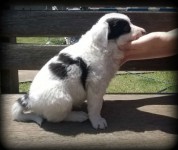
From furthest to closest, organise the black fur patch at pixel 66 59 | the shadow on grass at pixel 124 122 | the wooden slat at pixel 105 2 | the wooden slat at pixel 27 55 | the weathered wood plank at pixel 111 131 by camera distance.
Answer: the wooden slat at pixel 27 55, the wooden slat at pixel 105 2, the black fur patch at pixel 66 59, the shadow on grass at pixel 124 122, the weathered wood plank at pixel 111 131

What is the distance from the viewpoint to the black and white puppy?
292cm

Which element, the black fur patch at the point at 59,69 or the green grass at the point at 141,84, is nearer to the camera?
the black fur patch at the point at 59,69

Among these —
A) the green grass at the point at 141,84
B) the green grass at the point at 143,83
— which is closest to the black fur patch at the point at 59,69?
the green grass at the point at 141,84

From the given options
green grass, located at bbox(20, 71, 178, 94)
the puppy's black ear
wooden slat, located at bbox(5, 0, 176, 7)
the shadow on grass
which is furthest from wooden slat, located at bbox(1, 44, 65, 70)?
green grass, located at bbox(20, 71, 178, 94)

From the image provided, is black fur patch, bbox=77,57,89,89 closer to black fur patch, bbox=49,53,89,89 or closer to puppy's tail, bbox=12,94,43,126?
black fur patch, bbox=49,53,89,89

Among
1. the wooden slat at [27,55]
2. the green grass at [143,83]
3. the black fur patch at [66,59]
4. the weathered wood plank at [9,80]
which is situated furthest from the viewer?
the green grass at [143,83]

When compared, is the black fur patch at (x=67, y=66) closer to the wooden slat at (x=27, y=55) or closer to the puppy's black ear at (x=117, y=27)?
the puppy's black ear at (x=117, y=27)

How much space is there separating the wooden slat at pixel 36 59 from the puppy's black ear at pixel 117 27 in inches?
35.3

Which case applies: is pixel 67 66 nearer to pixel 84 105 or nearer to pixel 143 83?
pixel 84 105

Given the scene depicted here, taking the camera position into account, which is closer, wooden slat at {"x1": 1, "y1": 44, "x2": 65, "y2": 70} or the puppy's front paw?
the puppy's front paw

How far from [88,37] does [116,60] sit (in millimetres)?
287

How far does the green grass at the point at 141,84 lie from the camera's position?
5686mm

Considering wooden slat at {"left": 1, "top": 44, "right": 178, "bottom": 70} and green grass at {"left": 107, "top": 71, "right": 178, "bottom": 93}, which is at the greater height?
wooden slat at {"left": 1, "top": 44, "right": 178, "bottom": 70}

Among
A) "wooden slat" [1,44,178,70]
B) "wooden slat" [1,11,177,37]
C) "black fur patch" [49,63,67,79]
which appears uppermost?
"wooden slat" [1,11,177,37]
